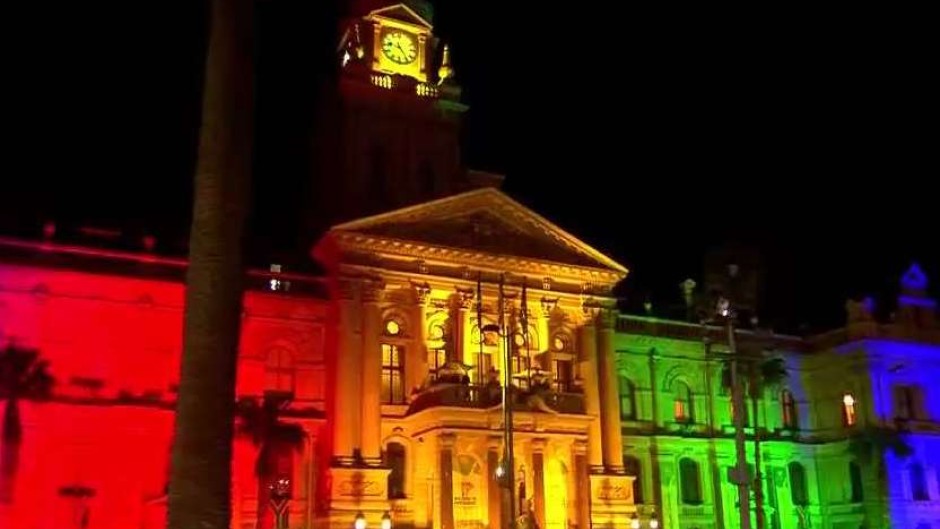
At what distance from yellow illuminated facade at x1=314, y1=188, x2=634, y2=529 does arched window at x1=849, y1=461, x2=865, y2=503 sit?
1710 centimetres

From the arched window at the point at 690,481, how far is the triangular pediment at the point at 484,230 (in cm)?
1254

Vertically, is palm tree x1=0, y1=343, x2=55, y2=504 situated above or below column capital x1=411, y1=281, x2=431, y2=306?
below

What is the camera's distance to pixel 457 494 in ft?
144

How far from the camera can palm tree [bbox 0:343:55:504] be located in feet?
123

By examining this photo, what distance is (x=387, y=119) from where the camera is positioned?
51.8m

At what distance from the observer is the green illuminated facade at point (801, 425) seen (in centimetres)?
5369

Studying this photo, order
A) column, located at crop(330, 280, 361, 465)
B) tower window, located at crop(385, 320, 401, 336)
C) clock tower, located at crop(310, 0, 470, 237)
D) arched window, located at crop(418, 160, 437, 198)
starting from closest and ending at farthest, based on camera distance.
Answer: column, located at crop(330, 280, 361, 465) < tower window, located at crop(385, 320, 401, 336) < clock tower, located at crop(310, 0, 470, 237) < arched window, located at crop(418, 160, 437, 198)

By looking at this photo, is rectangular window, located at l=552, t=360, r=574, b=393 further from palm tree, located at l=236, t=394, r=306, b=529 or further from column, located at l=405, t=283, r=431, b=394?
palm tree, located at l=236, t=394, r=306, b=529

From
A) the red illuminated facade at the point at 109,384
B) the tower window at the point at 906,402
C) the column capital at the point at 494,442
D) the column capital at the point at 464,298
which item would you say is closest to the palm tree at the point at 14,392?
the red illuminated facade at the point at 109,384

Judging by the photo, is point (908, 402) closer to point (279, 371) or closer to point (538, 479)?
point (538, 479)

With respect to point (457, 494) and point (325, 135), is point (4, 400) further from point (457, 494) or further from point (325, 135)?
point (325, 135)

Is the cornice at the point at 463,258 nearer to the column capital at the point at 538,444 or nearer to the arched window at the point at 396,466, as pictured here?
the column capital at the point at 538,444

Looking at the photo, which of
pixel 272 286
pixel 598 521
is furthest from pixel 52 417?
pixel 598 521

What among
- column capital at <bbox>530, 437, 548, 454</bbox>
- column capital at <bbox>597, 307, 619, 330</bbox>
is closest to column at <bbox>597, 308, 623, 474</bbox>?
column capital at <bbox>597, 307, 619, 330</bbox>
